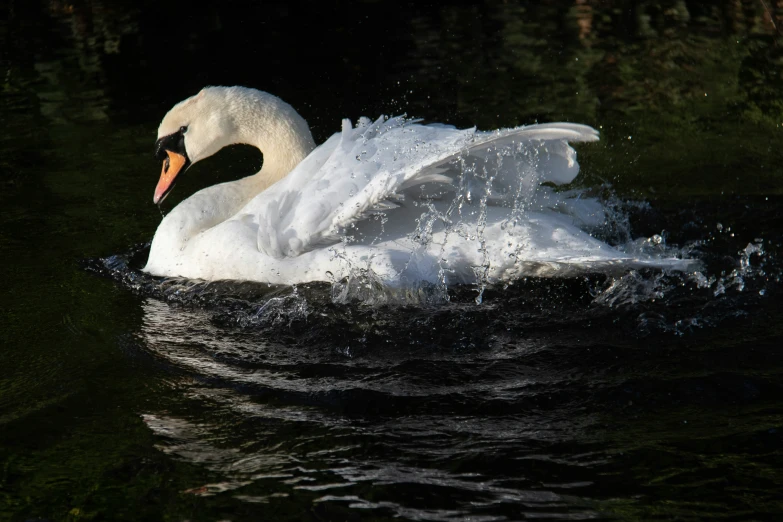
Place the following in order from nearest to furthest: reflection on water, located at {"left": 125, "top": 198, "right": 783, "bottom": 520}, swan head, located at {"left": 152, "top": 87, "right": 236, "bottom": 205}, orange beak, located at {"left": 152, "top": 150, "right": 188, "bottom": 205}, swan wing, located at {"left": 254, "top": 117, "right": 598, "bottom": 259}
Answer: reflection on water, located at {"left": 125, "top": 198, "right": 783, "bottom": 520}, swan wing, located at {"left": 254, "top": 117, "right": 598, "bottom": 259}, swan head, located at {"left": 152, "top": 87, "right": 236, "bottom": 205}, orange beak, located at {"left": 152, "top": 150, "right": 188, "bottom": 205}

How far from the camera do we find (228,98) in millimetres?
5977

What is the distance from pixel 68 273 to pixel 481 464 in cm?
345

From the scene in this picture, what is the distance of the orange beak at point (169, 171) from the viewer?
607cm

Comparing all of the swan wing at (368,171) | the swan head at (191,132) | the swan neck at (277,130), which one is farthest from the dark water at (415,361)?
the swan neck at (277,130)

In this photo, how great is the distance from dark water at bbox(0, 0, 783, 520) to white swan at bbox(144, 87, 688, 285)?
0.19 meters

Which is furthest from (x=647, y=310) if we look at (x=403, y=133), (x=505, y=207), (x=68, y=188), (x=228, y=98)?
(x=68, y=188)

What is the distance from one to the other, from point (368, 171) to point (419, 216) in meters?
0.41

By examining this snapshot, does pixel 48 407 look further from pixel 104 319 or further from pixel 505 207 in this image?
pixel 505 207

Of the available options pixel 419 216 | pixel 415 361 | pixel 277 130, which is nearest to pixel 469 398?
pixel 415 361

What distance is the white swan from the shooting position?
4.83m

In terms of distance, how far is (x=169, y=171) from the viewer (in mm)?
6113

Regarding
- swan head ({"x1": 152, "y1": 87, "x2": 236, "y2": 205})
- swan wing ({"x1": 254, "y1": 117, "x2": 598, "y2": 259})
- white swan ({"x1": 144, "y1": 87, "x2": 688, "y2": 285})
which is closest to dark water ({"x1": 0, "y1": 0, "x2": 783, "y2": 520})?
white swan ({"x1": 144, "y1": 87, "x2": 688, "y2": 285})

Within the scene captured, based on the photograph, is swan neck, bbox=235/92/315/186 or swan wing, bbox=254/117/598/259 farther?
swan neck, bbox=235/92/315/186

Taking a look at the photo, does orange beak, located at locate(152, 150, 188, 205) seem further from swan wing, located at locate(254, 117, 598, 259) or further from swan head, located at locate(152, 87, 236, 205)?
swan wing, located at locate(254, 117, 598, 259)
